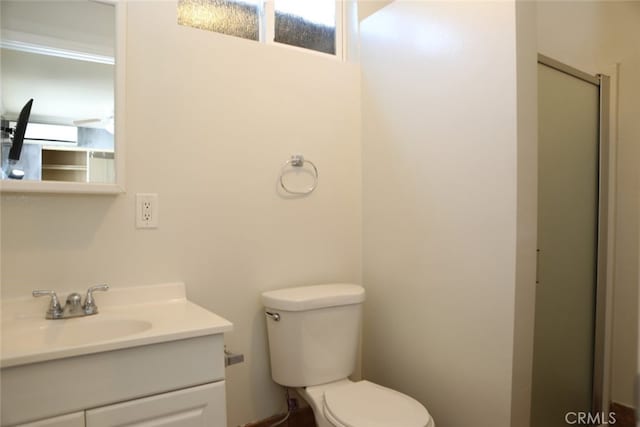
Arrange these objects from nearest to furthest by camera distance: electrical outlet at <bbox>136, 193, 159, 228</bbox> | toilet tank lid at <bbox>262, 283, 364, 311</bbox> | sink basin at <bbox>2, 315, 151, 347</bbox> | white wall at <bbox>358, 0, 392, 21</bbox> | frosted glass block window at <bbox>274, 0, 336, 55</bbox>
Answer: sink basin at <bbox>2, 315, 151, 347</bbox> < electrical outlet at <bbox>136, 193, 159, 228</bbox> < toilet tank lid at <bbox>262, 283, 364, 311</bbox> < frosted glass block window at <bbox>274, 0, 336, 55</bbox> < white wall at <bbox>358, 0, 392, 21</bbox>

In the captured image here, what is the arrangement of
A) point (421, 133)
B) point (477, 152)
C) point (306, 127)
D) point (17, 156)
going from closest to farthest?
point (17, 156)
point (477, 152)
point (421, 133)
point (306, 127)

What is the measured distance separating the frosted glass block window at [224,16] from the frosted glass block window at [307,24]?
116 mm

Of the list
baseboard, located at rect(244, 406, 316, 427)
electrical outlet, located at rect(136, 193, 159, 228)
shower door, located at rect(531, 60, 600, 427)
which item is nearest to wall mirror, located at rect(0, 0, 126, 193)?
electrical outlet, located at rect(136, 193, 159, 228)

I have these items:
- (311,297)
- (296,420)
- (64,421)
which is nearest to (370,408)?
(311,297)

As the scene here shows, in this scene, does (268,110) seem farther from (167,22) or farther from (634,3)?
(634,3)

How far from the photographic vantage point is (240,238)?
5.68 ft

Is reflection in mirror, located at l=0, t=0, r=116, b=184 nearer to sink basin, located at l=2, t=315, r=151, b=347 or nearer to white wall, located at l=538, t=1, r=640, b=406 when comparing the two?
sink basin, located at l=2, t=315, r=151, b=347

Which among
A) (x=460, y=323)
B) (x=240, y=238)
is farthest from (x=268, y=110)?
(x=460, y=323)

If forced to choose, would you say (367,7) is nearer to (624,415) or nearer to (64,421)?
(64,421)

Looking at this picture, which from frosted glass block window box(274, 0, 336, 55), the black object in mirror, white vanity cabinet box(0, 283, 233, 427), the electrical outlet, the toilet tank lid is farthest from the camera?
frosted glass block window box(274, 0, 336, 55)

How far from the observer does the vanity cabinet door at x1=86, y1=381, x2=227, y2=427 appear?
41.2 inches

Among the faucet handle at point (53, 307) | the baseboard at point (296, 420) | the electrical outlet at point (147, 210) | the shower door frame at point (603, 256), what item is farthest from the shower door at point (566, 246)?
the faucet handle at point (53, 307)

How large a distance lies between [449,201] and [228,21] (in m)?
1.25

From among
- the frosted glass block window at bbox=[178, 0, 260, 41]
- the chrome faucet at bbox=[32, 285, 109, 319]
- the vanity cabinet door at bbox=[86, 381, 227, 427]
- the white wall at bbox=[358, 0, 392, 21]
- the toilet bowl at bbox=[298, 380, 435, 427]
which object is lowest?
the toilet bowl at bbox=[298, 380, 435, 427]
